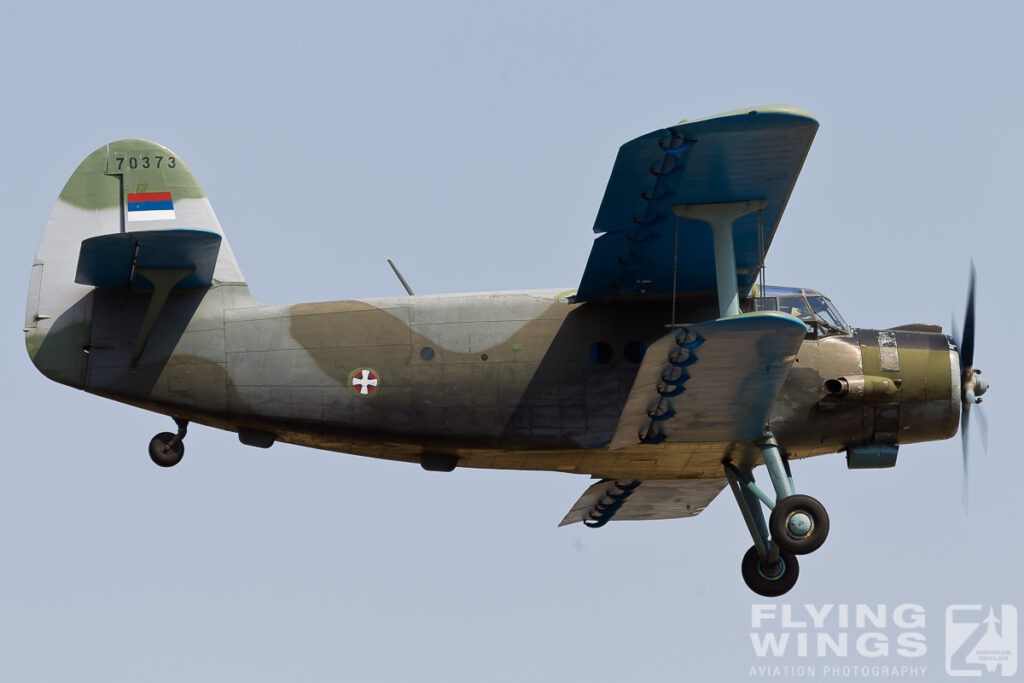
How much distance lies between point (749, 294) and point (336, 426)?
4251 mm

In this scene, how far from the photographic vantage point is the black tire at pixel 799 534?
49.2 ft

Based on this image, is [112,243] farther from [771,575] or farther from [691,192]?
[771,575]

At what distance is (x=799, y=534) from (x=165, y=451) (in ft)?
20.4

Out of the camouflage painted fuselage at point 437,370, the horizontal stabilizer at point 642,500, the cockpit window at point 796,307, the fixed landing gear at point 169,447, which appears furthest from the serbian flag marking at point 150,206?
the cockpit window at point 796,307

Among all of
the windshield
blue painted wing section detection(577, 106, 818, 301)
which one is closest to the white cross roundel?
blue painted wing section detection(577, 106, 818, 301)

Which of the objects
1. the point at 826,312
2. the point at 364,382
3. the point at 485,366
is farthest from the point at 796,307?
the point at 364,382

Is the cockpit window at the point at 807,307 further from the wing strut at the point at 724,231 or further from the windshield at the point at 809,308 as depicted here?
the wing strut at the point at 724,231

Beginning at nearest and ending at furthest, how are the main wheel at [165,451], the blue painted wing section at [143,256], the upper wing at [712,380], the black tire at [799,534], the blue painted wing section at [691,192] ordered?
the blue painted wing section at [691,192] → the upper wing at [712,380] → the blue painted wing section at [143,256] → the black tire at [799,534] → the main wheel at [165,451]

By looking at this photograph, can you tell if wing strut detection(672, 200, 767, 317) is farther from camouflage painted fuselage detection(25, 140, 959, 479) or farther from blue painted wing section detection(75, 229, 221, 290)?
blue painted wing section detection(75, 229, 221, 290)

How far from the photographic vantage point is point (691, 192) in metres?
13.8

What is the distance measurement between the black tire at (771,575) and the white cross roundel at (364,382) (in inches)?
177

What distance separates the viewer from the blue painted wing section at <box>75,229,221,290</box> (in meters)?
14.8

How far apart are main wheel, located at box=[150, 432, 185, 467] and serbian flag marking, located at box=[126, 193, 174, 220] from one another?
2311mm

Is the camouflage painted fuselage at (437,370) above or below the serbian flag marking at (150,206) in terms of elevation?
below
